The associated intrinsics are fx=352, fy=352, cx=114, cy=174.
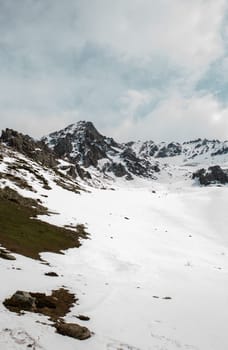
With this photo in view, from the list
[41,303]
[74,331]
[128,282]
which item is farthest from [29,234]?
[74,331]

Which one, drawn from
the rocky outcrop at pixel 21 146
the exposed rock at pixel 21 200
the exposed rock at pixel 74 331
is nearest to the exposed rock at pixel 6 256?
the exposed rock at pixel 74 331

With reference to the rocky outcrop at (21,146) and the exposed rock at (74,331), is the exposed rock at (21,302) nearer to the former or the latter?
the exposed rock at (74,331)

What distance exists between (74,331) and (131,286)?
12026 millimetres

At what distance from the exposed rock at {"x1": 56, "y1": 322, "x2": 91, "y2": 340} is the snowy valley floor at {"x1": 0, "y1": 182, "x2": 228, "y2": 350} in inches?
11.0

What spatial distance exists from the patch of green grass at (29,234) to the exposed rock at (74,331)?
51.6 feet

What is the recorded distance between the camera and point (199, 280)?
30703 millimetres

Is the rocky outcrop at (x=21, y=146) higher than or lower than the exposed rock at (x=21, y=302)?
higher

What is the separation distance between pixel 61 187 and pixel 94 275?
64480 mm

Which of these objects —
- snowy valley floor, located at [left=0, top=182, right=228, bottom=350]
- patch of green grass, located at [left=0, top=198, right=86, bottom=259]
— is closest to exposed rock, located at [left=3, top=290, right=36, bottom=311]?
snowy valley floor, located at [left=0, top=182, right=228, bottom=350]

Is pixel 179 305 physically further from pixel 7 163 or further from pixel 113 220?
pixel 7 163

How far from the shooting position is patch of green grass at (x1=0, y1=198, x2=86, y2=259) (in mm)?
32188

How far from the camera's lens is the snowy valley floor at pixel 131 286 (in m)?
14.2

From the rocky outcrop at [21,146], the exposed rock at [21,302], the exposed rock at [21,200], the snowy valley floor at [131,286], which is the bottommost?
the snowy valley floor at [131,286]

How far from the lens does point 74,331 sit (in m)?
13.8
